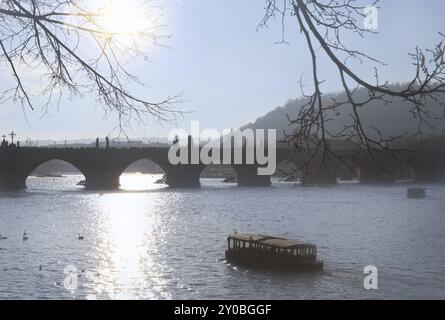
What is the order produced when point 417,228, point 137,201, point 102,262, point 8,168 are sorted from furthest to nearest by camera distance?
point 8,168, point 137,201, point 417,228, point 102,262

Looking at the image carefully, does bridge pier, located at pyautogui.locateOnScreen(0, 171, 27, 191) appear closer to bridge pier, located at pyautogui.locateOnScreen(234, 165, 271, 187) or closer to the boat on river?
bridge pier, located at pyautogui.locateOnScreen(234, 165, 271, 187)

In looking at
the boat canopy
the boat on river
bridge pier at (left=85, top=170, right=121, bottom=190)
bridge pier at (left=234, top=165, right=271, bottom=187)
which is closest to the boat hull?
the boat on river

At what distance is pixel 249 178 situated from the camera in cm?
13300

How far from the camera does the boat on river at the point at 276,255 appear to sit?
34906 millimetres

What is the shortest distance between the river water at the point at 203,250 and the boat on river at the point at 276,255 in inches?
37.5

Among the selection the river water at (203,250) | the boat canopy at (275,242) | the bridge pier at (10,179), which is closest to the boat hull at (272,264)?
the river water at (203,250)

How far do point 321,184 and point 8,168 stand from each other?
2747 inches

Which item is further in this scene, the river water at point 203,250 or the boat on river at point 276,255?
the boat on river at point 276,255

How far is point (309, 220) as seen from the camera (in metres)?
66.5

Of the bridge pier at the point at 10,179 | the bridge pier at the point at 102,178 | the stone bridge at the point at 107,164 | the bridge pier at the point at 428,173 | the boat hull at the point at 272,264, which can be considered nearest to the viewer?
the boat hull at the point at 272,264

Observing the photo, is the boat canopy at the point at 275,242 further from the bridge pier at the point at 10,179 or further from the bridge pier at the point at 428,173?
the bridge pier at the point at 428,173

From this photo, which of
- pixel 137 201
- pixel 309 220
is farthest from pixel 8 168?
pixel 309 220

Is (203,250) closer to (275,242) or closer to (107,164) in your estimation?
(275,242)
